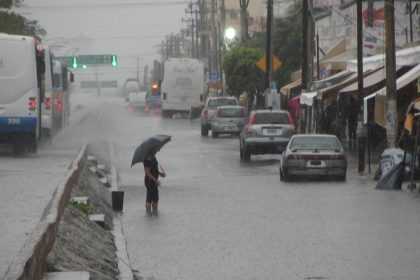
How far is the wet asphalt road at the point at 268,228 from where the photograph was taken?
1515cm

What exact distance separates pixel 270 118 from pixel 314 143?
9.17 m

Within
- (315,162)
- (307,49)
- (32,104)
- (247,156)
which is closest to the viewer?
(315,162)

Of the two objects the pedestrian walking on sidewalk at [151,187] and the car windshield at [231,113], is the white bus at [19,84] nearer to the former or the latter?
the pedestrian walking on sidewalk at [151,187]

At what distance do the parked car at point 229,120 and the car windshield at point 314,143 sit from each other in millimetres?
25064

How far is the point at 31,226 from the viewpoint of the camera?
16.4 metres

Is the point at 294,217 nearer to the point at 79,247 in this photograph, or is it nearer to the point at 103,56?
the point at 79,247

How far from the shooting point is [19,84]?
1394 inches

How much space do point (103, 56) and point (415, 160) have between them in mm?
113912

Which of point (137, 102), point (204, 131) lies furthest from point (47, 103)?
point (137, 102)

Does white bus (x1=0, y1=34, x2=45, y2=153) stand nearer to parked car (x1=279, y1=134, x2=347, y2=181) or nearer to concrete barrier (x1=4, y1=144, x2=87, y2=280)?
parked car (x1=279, y1=134, x2=347, y2=181)

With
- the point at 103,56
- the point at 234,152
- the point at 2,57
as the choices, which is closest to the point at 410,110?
the point at 2,57

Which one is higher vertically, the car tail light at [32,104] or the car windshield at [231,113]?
the car tail light at [32,104]

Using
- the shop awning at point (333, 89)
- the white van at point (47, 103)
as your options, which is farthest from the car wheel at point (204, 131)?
the shop awning at point (333, 89)

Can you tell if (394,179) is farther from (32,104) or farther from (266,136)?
(266,136)
